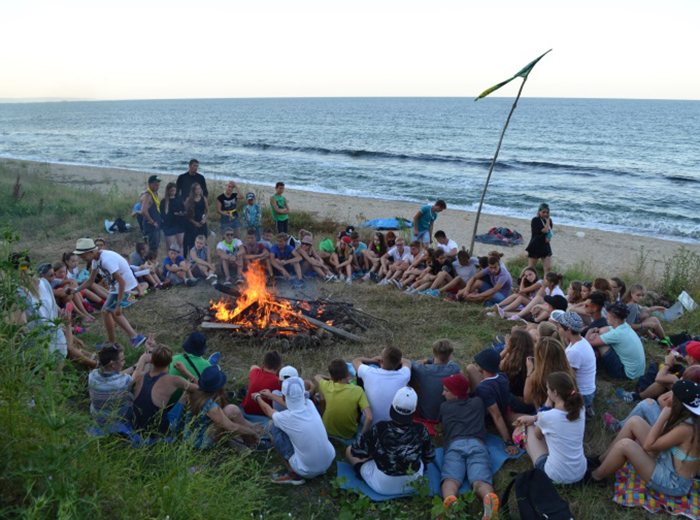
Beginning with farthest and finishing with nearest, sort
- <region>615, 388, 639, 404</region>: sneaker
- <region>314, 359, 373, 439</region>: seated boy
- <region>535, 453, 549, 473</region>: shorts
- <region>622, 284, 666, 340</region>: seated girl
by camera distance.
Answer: <region>622, 284, 666, 340</region>: seated girl < <region>615, 388, 639, 404</region>: sneaker < <region>314, 359, 373, 439</region>: seated boy < <region>535, 453, 549, 473</region>: shorts

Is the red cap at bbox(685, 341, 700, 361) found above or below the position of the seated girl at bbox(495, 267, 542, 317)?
above

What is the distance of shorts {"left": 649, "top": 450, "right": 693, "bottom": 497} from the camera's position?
454cm

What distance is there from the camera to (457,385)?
5.44 meters

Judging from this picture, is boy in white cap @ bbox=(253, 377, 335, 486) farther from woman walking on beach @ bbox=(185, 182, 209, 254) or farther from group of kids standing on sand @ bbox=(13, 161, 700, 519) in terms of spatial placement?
woman walking on beach @ bbox=(185, 182, 209, 254)

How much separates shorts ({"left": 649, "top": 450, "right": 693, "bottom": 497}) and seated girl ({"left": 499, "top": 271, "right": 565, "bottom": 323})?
4208mm

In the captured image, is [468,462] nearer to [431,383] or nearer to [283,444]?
[431,383]

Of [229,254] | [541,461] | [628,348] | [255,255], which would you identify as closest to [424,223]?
[255,255]

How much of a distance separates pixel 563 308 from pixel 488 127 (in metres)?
79.7

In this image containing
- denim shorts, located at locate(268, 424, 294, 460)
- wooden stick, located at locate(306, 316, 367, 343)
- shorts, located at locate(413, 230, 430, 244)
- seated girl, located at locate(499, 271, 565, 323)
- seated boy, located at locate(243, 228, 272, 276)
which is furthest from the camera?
shorts, located at locate(413, 230, 430, 244)

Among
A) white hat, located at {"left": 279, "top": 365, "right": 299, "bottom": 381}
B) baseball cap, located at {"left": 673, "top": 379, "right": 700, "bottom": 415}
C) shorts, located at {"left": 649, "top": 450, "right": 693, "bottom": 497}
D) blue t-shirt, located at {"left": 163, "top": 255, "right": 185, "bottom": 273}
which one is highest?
baseball cap, located at {"left": 673, "top": 379, "right": 700, "bottom": 415}

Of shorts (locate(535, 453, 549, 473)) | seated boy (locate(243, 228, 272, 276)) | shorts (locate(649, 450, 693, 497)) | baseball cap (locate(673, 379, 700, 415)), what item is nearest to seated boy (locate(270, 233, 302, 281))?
seated boy (locate(243, 228, 272, 276))

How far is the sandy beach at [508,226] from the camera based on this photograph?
51.0 ft

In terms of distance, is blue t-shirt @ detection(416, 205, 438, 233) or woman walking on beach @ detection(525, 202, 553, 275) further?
blue t-shirt @ detection(416, 205, 438, 233)

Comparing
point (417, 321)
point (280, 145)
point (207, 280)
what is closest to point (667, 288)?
point (417, 321)
